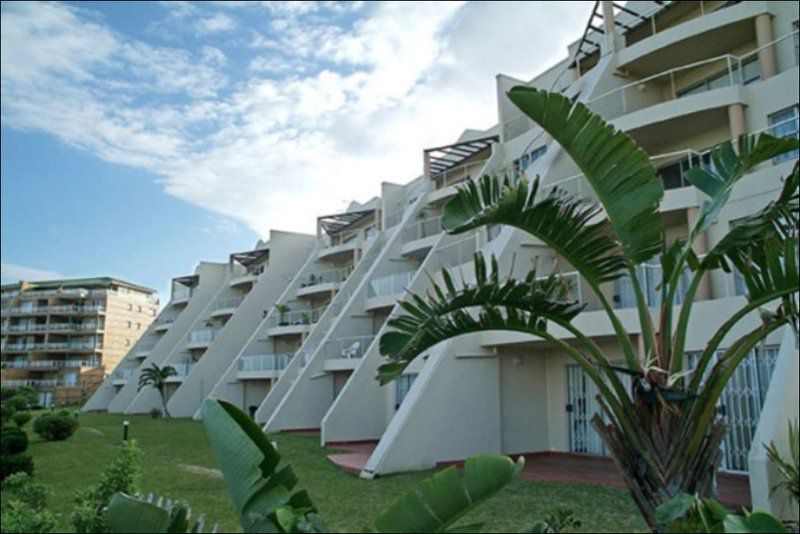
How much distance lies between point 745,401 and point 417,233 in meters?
17.4

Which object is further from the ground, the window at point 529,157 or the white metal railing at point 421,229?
the window at point 529,157

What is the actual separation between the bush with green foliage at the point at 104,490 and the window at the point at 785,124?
51.9ft

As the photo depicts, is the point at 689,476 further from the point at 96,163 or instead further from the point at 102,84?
the point at 96,163

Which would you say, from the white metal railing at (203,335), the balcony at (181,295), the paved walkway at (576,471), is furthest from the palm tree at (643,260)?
the balcony at (181,295)

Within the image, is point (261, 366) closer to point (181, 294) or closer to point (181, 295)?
point (181, 295)

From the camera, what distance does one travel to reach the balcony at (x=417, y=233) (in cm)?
2742

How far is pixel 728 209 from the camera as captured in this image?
15516 millimetres

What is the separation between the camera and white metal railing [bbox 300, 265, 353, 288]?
120 ft

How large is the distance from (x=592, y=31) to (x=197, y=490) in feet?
64.7

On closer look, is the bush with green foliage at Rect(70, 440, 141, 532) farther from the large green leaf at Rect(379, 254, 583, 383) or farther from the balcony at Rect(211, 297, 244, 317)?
the balcony at Rect(211, 297, 244, 317)

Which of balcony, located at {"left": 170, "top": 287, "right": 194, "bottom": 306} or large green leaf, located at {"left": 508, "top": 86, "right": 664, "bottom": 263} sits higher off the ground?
balcony, located at {"left": 170, "top": 287, "right": 194, "bottom": 306}

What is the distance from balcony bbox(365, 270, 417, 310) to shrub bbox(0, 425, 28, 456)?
13.8 metres

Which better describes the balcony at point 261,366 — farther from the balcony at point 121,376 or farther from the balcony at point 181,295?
the balcony at point 181,295

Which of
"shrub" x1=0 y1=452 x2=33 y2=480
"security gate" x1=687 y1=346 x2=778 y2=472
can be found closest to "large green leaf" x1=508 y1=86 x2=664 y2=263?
"security gate" x1=687 y1=346 x2=778 y2=472
